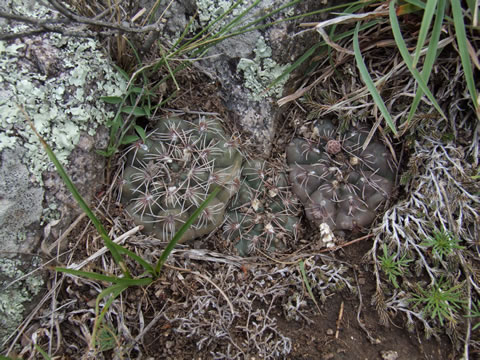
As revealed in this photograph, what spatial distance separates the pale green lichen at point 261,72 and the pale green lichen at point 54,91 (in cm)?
71

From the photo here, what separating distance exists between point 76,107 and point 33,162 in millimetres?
336

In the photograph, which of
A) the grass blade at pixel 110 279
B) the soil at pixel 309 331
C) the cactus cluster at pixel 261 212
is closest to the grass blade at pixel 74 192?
the grass blade at pixel 110 279

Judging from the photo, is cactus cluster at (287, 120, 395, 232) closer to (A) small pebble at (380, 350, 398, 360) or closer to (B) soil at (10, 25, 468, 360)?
(B) soil at (10, 25, 468, 360)

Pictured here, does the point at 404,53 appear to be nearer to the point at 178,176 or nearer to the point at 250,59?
the point at 250,59

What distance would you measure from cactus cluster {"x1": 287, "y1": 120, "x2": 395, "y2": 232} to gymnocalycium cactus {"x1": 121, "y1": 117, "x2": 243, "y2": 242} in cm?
44

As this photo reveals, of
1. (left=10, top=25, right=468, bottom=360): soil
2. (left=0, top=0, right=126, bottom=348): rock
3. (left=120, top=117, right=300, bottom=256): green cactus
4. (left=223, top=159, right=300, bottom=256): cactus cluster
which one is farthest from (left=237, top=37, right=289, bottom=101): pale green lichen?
(left=10, top=25, right=468, bottom=360): soil

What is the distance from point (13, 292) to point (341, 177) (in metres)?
1.79

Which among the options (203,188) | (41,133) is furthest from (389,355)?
(41,133)

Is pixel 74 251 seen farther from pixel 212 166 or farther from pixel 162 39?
pixel 162 39

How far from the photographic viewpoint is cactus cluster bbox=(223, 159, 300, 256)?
2.16 m

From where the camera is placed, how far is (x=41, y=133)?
71.1 inches

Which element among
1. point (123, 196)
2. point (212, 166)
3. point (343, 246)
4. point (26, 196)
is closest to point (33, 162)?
point (26, 196)

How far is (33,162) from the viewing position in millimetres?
1773

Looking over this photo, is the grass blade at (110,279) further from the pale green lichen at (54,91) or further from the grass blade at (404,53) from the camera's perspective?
the grass blade at (404,53)
